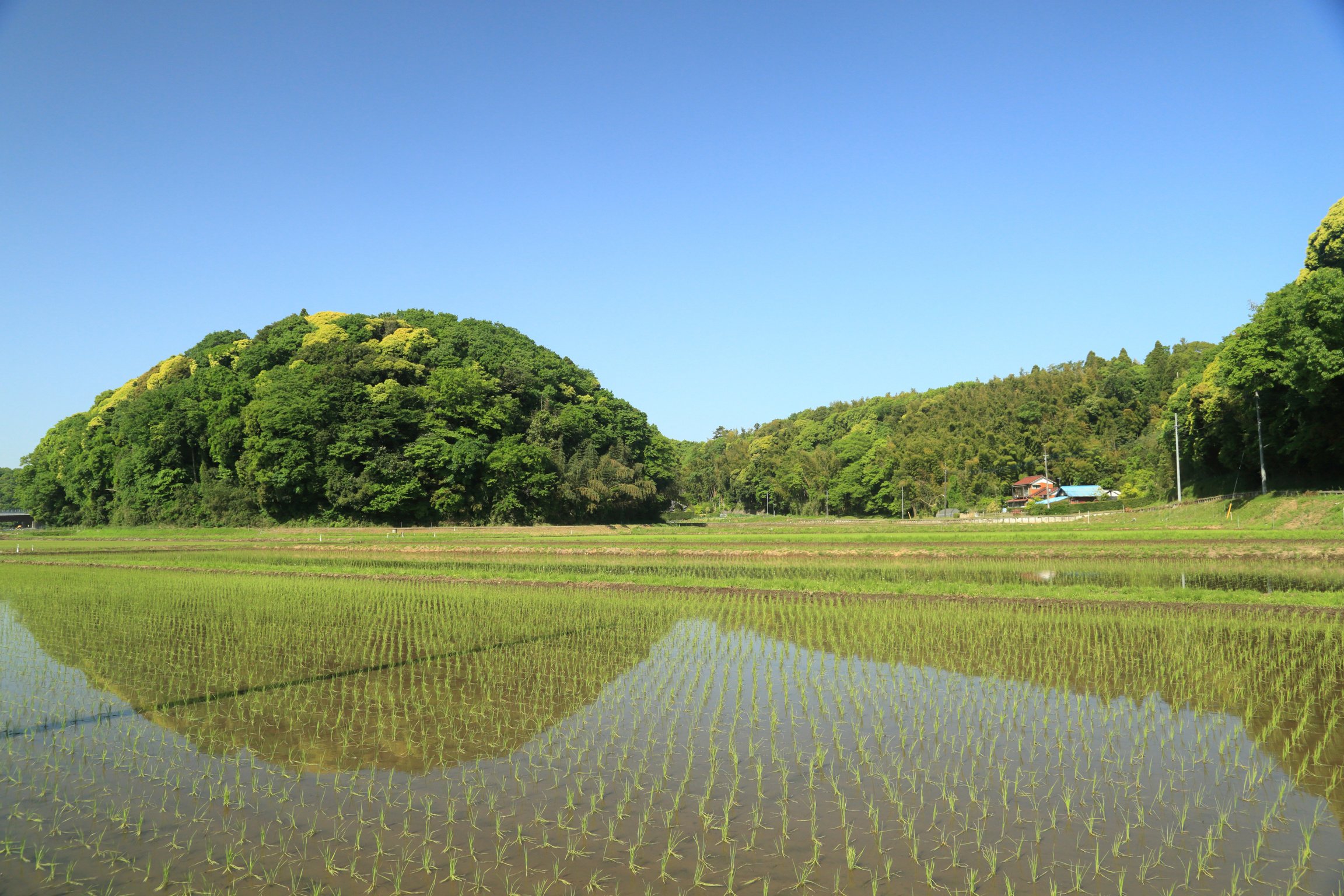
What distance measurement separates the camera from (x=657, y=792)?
253 inches

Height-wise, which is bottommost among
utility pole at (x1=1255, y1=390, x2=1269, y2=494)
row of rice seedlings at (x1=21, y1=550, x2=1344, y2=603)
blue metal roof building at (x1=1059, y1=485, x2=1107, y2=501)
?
row of rice seedlings at (x1=21, y1=550, x2=1344, y2=603)

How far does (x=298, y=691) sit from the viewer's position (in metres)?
9.97

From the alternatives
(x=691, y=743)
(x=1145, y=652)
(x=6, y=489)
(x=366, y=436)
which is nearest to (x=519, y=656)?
(x=691, y=743)

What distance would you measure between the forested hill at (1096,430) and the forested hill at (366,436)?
642 inches

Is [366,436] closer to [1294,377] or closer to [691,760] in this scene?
[691,760]

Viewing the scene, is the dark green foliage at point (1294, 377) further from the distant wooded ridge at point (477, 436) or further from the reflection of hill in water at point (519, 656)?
the reflection of hill in water at point (519, 656)

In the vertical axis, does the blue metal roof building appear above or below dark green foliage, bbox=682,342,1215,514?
below

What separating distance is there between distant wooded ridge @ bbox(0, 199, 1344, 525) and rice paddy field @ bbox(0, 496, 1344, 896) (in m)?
23.9

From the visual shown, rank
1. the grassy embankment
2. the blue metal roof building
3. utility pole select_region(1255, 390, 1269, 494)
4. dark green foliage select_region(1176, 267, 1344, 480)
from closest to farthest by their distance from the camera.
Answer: the grassy embankment < dark green foliage select_region(1176, 267, 1344, 480) < utility pole select_region(1255, 390, 1269, 494) < the blue metal roof building

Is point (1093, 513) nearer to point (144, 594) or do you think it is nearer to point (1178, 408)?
point (1178, 408)

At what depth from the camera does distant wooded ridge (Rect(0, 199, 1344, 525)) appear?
37.3 metres

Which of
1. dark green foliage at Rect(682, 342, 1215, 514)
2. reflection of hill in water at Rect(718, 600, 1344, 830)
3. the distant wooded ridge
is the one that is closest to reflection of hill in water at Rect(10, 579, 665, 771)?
reflection of hill in water at Rect(718, 600, 1344, 830)

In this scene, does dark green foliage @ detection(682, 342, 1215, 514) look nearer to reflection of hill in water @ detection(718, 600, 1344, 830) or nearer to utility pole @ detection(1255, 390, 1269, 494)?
utility pole @ detection(1255, 390, 1269, 494)

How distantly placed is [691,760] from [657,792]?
0.84 meters
